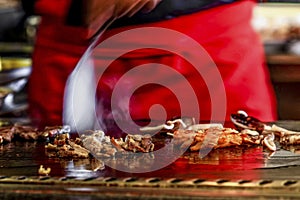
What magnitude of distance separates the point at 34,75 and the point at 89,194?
1136 millimetres

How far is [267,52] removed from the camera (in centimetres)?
368

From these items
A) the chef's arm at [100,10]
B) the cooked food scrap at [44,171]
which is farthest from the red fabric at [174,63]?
the cooked food scrap at [44,171]

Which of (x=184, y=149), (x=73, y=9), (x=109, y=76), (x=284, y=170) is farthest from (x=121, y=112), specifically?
(x=284, y=170)

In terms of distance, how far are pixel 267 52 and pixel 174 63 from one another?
1.86 metres

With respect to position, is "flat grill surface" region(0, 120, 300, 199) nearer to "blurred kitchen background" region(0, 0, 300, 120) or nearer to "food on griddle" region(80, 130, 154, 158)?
"food on griddle" region(80, 130, 154, 158)

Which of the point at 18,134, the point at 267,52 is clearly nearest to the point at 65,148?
the point at 18,134

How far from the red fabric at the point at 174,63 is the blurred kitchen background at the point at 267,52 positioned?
1.37ft

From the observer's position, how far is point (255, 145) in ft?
4.81

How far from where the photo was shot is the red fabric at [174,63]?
1892mm

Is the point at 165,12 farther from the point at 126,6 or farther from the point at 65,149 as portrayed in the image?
the point at 65,149

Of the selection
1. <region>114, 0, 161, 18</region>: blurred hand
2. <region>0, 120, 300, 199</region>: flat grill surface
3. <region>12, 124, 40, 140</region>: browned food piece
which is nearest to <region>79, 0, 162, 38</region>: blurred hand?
<region>114, 0, 161, 18</region>: blurred hand

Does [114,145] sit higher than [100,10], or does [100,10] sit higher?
[100,10]

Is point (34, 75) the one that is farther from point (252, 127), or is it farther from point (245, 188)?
point (245, 188)

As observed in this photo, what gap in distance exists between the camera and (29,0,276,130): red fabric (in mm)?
1892
